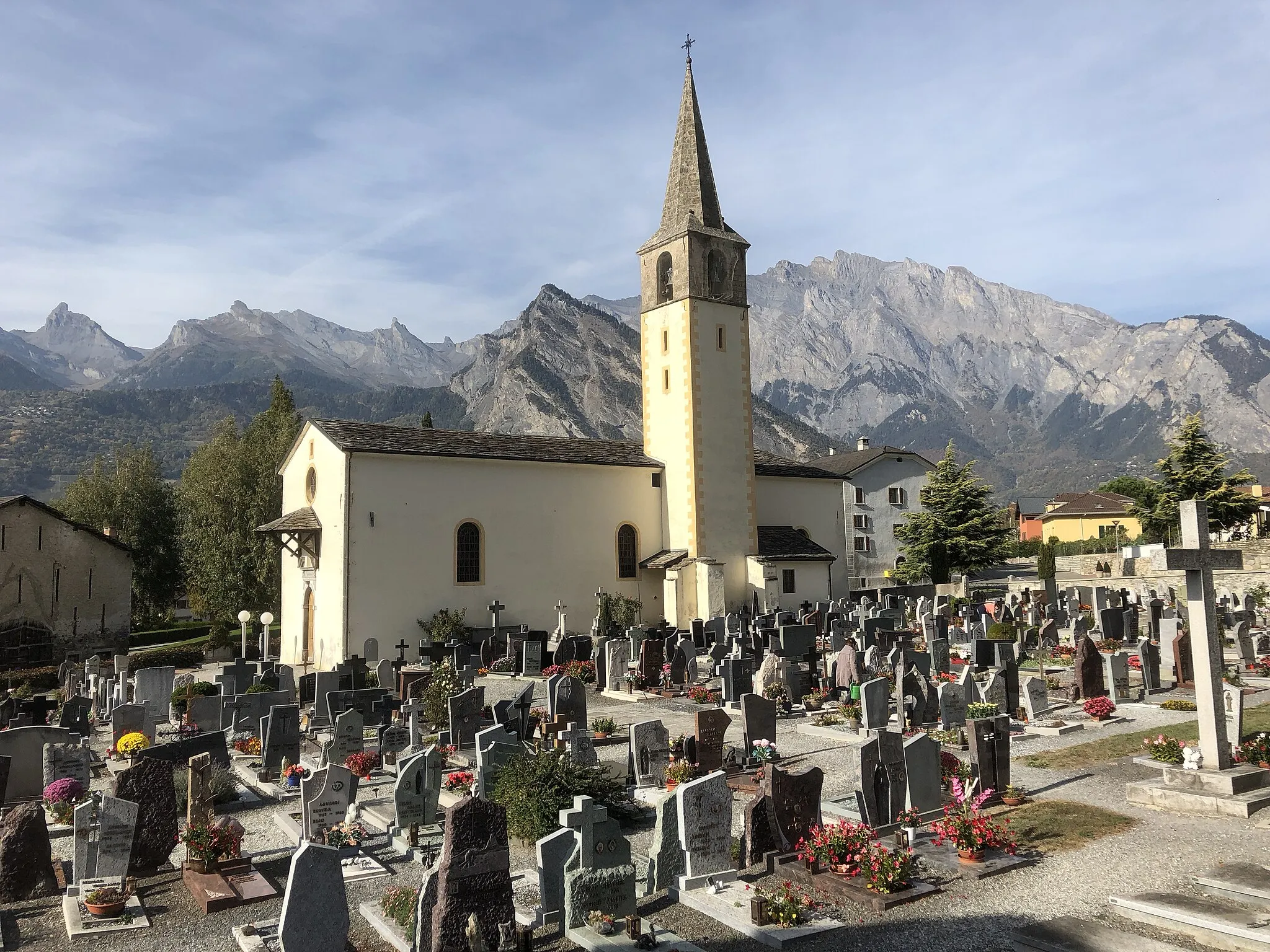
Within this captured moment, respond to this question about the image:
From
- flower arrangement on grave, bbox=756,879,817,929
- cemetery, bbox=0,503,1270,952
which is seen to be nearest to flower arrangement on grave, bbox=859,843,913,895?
cemetery, bbox=0,503,1270,952

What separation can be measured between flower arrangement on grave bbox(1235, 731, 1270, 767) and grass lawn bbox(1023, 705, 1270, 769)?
180cm

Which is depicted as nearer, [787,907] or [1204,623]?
[787,907]

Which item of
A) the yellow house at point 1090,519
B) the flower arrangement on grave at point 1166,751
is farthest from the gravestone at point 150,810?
the yellow house at point 1090,519

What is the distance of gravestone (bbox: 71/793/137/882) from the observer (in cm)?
902

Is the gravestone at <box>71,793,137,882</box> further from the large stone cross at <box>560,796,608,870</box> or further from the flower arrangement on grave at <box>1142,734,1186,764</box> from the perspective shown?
the flower arrangement on grave at <box>1142,734,1186,764</box>

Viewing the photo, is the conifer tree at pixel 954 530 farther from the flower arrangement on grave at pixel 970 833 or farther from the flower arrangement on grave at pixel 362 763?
the flower arrangement on grave at pixel 970 833

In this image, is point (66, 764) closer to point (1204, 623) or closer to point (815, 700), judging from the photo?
point (815, 700)

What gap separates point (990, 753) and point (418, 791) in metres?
6.82

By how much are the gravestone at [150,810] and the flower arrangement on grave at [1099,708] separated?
14185 mm

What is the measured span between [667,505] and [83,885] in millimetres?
27260

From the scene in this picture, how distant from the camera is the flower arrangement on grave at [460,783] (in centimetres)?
1153

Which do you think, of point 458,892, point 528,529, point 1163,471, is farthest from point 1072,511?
point 458,892

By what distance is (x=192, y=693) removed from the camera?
1997 centimetres

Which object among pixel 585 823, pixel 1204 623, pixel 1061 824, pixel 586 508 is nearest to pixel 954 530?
pixel 586 508
